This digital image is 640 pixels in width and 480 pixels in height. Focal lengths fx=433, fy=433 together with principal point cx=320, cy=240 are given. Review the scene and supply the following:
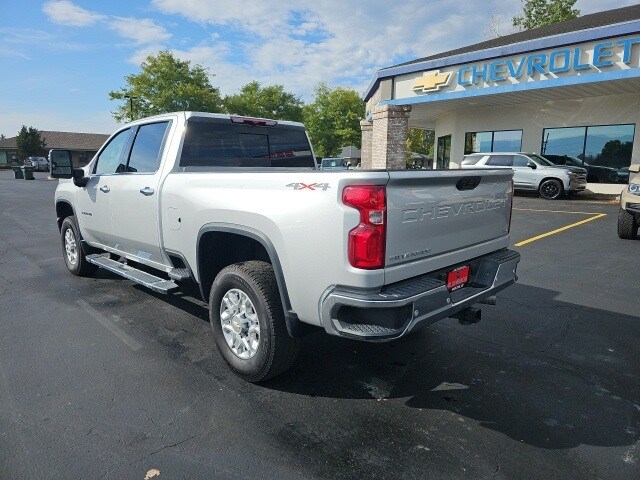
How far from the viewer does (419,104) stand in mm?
19297

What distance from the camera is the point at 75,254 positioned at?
6.12 m

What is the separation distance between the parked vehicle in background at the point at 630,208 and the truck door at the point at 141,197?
26.4ft

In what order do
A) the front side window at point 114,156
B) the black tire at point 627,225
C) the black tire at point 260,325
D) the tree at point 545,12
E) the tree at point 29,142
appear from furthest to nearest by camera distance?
the tree at point 29,142 < the tree at point 545,12 < the black tire at point 627,225 < the front side window at point 114,156 < the black tire at point 260,325

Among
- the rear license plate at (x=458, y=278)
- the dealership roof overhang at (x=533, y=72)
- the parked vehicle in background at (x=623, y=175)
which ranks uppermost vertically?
the dealership roof overhang at (x=533, y=72)

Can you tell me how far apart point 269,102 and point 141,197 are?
6400 cm

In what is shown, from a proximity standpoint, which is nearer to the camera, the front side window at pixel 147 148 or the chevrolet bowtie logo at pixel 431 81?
the front side window at pixel 147 148

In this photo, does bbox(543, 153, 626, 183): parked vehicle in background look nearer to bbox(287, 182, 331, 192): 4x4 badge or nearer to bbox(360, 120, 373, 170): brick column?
bbox(360, 120, 373, 170): brick column

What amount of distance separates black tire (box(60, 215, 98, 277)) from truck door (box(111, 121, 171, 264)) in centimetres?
133

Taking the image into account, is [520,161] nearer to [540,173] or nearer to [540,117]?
[540,173]

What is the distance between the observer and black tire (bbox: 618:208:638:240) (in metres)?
8.56

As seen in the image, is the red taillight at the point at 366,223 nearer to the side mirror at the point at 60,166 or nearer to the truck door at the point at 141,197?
the truck door at the point at 141,197

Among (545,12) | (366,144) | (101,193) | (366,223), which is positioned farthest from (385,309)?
(545,12)

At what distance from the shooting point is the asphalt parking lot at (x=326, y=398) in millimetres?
2432

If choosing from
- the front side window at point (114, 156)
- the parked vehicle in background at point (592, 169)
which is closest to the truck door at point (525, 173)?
the parked vehicle in background at point (592, 169)
